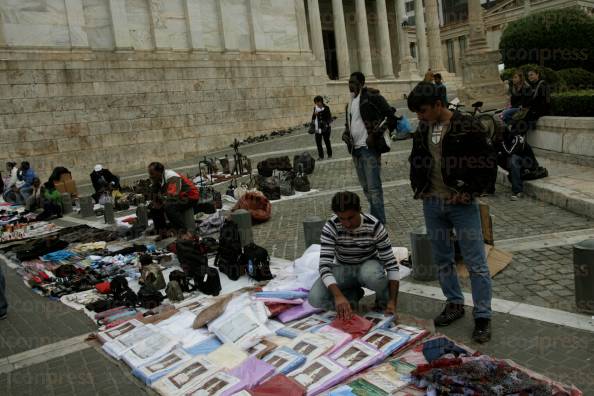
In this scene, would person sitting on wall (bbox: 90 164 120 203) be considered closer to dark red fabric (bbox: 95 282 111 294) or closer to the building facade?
the building facade

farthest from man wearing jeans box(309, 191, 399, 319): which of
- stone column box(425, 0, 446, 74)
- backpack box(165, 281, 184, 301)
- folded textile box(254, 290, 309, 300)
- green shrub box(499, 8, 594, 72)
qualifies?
stone column box(425, 0, 446, 74)

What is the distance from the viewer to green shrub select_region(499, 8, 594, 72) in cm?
1881

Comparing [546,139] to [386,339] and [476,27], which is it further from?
[386,339]

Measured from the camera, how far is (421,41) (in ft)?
132

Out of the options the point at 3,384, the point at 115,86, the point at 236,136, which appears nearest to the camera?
the point at 3,384

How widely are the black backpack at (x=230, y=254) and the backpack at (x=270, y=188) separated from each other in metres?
4.67

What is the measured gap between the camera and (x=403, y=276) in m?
5.94

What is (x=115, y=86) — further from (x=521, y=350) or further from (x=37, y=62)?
(x=521, y=350)

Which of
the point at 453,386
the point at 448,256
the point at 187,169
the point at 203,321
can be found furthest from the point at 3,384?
the point at 187,169

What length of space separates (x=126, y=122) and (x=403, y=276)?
663 inches

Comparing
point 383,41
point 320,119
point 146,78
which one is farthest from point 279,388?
point 383,41

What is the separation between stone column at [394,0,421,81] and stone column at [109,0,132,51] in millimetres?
20591

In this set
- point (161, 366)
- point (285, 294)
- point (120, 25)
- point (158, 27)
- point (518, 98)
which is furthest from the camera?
point (158, 27)

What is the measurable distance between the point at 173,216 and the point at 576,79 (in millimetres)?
12948
